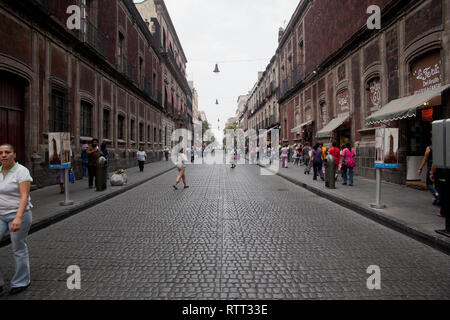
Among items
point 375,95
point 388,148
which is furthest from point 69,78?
point 375,95

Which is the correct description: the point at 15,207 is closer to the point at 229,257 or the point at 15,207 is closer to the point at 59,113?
the point at 229,257

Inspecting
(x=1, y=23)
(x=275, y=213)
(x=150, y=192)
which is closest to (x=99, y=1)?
(x=1, y=23)

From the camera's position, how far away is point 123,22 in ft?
62.8

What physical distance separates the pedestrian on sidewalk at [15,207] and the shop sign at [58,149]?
4.60 meters

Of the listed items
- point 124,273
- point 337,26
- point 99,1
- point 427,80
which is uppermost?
point 99,1

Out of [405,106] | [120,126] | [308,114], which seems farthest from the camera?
[308,114]

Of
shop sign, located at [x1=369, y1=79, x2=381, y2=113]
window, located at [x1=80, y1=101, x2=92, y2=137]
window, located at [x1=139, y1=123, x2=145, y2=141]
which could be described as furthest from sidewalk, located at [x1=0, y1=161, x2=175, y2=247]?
window, located at [x1=139, y1=123, x2=145, y2=141]

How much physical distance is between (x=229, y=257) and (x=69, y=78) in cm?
1135

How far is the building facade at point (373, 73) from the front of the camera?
345 inches

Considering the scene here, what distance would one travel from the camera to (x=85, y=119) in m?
14.3

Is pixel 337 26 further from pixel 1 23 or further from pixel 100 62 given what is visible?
pixel 1 23

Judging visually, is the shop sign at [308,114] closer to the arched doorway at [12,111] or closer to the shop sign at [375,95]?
the shop sign at [375,95]

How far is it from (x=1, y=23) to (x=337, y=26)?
14.3 metres

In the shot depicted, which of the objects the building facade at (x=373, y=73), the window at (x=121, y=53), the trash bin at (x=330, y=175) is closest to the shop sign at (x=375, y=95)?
the building facade at (x=373, y=73)
